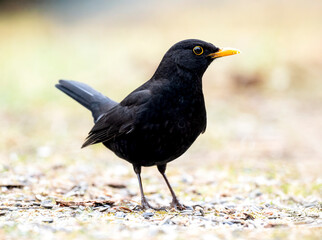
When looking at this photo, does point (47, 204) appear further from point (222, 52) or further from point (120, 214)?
point (222, 52)

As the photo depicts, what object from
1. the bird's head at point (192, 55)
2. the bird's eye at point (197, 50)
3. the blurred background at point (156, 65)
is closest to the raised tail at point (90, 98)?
the blurred background at point (156, 65)

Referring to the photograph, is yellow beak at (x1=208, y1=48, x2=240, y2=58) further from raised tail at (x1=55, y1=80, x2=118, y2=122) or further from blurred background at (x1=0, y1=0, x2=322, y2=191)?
blurred background at (x1=0, y1=0, x2=322, y2=191)

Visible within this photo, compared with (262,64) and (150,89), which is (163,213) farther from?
(262,64)

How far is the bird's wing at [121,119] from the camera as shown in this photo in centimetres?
521

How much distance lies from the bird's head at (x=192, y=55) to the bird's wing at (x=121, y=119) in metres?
0.40

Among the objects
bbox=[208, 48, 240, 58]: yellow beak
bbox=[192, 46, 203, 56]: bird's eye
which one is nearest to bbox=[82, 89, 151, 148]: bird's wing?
bbox=[192, 46, 203, 56]: bird's eye

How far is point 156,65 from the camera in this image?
15.3 m

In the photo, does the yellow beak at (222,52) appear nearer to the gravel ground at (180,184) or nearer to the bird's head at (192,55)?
the bird's head at (192,55)

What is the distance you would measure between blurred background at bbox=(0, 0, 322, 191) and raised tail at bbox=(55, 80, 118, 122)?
3.63 ft

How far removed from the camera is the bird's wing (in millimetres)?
5207

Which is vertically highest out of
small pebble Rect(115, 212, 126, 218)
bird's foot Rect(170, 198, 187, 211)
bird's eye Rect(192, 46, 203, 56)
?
bird's eye Rect(192, 46, 203, 56)

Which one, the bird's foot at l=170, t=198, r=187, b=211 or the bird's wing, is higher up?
the bird's wing

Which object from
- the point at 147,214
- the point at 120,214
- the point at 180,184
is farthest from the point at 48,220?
the point at 180,184

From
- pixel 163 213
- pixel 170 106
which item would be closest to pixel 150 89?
pixel 170 106
